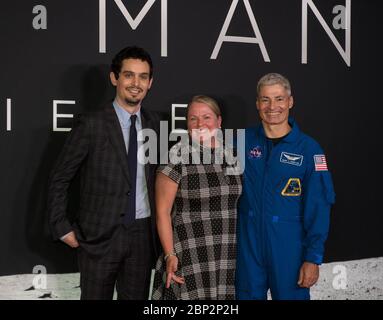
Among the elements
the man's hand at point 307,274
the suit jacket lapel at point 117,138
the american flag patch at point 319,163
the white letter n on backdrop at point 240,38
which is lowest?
the man's hand at point 307,274

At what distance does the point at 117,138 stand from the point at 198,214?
513 millimetres

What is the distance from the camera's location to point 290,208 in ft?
7.27

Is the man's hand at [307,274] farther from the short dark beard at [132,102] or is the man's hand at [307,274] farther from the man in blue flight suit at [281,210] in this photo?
the short dark beard at [132,102]

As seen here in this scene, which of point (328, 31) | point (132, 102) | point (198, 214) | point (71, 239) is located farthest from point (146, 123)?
point (328, 31)

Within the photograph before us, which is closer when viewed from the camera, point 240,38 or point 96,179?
point 96,179

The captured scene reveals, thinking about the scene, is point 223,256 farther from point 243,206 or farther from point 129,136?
point 129,136

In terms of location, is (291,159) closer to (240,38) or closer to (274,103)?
(274,103)

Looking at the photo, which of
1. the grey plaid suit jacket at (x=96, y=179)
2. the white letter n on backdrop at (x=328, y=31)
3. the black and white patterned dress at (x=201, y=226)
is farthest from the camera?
the white letter n on backdrop at (x=328, y=31)

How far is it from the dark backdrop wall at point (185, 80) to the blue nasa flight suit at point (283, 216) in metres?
0.83

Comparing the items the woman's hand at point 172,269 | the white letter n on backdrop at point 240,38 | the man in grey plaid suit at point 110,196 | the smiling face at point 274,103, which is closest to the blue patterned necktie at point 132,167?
the man in grey plaid suit at point 110,196

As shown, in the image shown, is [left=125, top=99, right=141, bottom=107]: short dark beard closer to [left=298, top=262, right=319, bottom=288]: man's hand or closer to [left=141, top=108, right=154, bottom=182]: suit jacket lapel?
[left=141, top=108, right=154, bottom=182]: suit jacket lapel

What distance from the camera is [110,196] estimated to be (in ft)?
7.21

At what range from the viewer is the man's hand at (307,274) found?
2188 mm

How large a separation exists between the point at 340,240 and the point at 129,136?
1.76 meters
